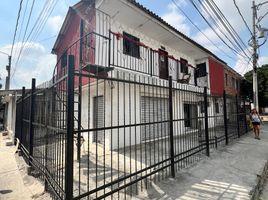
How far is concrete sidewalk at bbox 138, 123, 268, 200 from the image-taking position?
3127mm

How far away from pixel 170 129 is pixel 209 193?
1378 mm

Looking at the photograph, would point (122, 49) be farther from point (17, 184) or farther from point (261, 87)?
point (261, 87)

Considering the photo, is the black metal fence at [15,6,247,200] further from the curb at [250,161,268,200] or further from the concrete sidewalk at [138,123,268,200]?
the curb at [250,161,268,200]

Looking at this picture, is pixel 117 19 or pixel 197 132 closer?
pixel 197 132

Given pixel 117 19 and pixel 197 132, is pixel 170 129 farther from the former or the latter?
pixel 117 19

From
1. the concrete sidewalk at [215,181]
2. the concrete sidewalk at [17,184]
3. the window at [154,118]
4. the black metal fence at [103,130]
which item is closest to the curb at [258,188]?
the concrete sidewalk at [215,181]

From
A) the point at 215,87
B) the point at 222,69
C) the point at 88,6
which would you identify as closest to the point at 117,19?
the point at 88,6

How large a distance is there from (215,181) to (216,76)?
13.1 meters

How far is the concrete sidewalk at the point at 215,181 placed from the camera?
313 centimetres

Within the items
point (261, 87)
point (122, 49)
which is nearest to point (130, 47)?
point (122, 49)

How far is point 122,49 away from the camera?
8.02m

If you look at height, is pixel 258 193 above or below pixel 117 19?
below

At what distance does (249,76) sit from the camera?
26.2 metres

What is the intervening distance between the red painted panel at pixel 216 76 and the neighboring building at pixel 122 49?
6.46 ft
